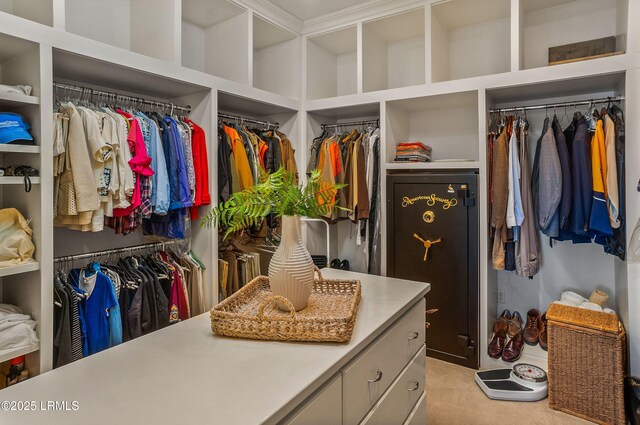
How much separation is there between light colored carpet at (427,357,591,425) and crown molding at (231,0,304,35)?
2.97m

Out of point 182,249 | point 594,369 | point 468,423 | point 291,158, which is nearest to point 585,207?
point 594,369

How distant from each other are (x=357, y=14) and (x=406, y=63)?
0.69 m

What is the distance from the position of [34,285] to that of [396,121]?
9.00ft

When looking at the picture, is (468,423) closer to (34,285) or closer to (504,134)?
(504,134)

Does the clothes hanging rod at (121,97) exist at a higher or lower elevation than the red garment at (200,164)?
higher

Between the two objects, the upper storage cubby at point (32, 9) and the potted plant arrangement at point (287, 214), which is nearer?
the potted plant arrangement at point (287, 214)

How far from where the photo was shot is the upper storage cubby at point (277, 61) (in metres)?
3.45

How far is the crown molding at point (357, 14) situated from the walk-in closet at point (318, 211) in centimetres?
2

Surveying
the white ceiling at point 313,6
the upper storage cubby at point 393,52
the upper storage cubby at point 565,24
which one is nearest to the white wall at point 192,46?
the white ceiling at point 313,6

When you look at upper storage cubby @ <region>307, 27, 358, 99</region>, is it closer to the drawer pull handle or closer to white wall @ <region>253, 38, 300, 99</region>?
white wall @ <region>253, 38, 300, 99</region>

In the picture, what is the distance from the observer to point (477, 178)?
2752 mm

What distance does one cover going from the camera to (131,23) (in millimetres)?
2645

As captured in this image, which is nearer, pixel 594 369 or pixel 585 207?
pixel 594 369

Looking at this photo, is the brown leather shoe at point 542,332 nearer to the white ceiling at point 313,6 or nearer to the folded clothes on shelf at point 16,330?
the white ceiling at point 313,6
